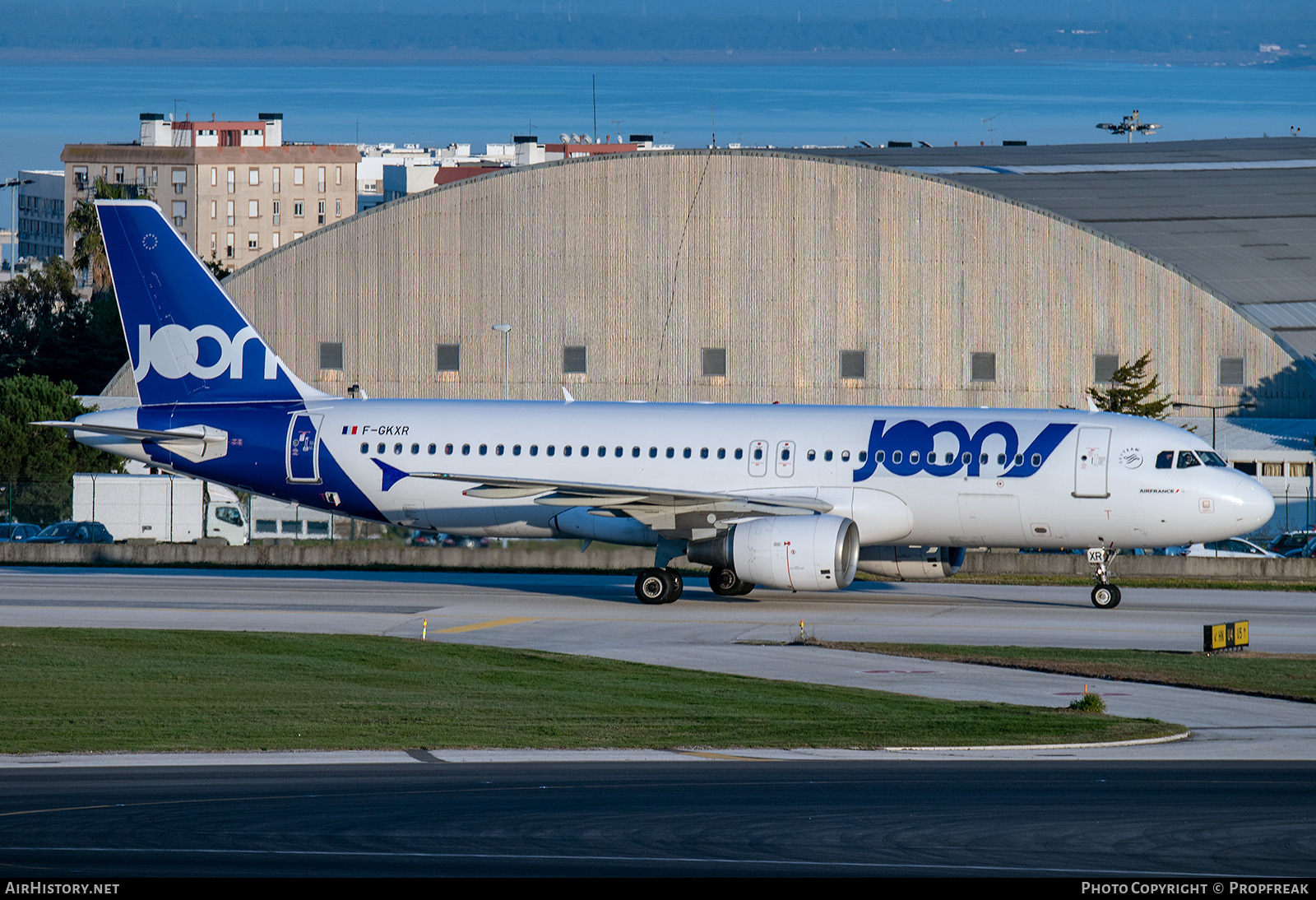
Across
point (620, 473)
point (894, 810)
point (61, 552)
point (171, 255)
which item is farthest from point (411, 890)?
point (61, 552)

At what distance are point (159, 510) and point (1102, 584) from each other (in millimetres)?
28366

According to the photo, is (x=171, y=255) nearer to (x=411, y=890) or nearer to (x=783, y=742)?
(x=783, y=742)

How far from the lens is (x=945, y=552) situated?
38469mm

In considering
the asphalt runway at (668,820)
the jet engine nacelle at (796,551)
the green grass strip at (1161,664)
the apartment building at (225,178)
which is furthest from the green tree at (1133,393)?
the apartment building at (225,178)

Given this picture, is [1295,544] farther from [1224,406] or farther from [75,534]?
[75,534]

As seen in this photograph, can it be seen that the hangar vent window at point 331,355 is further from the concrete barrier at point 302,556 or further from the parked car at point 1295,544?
the parked car at point 1295,544

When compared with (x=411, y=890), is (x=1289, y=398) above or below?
above

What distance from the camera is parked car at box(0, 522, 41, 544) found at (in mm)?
50844

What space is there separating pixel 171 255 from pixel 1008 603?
2138 cm

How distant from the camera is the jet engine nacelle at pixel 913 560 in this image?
3850 centimetres

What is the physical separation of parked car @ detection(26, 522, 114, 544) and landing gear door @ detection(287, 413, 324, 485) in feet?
46.4

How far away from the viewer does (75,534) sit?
5131cm

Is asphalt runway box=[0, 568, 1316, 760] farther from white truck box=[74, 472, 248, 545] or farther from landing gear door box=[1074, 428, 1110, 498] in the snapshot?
white truck box=[74, 472, 248, 545]

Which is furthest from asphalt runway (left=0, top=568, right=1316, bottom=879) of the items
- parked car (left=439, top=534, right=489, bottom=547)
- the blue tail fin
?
parked car (left=439, top=534, right=489, bottom=547)
